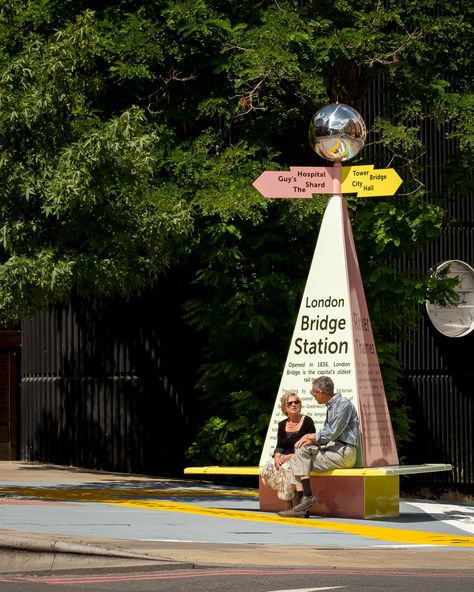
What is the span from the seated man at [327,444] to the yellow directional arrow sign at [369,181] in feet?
7.23

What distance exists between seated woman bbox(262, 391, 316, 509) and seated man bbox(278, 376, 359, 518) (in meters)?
0.14

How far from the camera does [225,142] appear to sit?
21.7 meters

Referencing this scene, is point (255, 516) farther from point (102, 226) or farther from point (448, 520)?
point (102, 226)

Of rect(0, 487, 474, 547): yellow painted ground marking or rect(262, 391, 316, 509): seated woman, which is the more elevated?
rect(262, 391, 316, 509): seated woman

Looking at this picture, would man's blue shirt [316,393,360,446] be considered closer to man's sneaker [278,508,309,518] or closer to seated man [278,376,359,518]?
seated man [278,376,359,518]

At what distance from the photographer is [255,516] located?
16188 millimetres

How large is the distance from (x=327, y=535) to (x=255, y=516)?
2.05 meters

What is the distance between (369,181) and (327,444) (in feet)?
9.76

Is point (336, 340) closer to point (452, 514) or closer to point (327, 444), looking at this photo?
point (327, 444)

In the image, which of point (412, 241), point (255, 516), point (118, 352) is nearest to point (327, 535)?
point (255, 516)

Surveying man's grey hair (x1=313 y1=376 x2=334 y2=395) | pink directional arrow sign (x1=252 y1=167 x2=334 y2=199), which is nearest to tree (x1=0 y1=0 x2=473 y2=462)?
pink directional arrow sign (x1=252 y1=167 x2=334 y2=199)

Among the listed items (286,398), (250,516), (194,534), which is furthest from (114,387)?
(194,534)

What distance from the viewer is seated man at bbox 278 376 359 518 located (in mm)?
15922

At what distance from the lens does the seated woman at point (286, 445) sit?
16.1 metres
